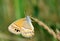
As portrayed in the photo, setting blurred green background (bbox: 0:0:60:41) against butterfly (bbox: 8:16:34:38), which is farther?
blurred green background (bbox: 0:0:60:41)

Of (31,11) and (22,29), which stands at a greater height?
(31,11)

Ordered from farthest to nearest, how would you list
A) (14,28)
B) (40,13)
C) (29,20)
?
(40,13), (29,20), (14,28)

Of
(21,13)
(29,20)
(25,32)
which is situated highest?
(21,13)

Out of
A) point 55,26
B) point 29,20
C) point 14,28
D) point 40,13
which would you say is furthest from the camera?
point 40,13

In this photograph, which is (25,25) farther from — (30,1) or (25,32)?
(30,1)

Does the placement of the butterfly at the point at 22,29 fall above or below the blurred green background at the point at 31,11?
below

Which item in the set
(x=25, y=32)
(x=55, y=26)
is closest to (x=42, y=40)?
(x=55, y=26)

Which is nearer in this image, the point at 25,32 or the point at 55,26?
the point at 25,32

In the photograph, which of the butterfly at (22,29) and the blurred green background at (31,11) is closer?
the butterfly at (22,29)

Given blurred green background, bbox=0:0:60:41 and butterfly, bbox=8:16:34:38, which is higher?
blurred green background, bbox=0:0:60:41

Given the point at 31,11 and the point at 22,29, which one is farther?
the point at 31,11

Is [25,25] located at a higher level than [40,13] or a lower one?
lower
